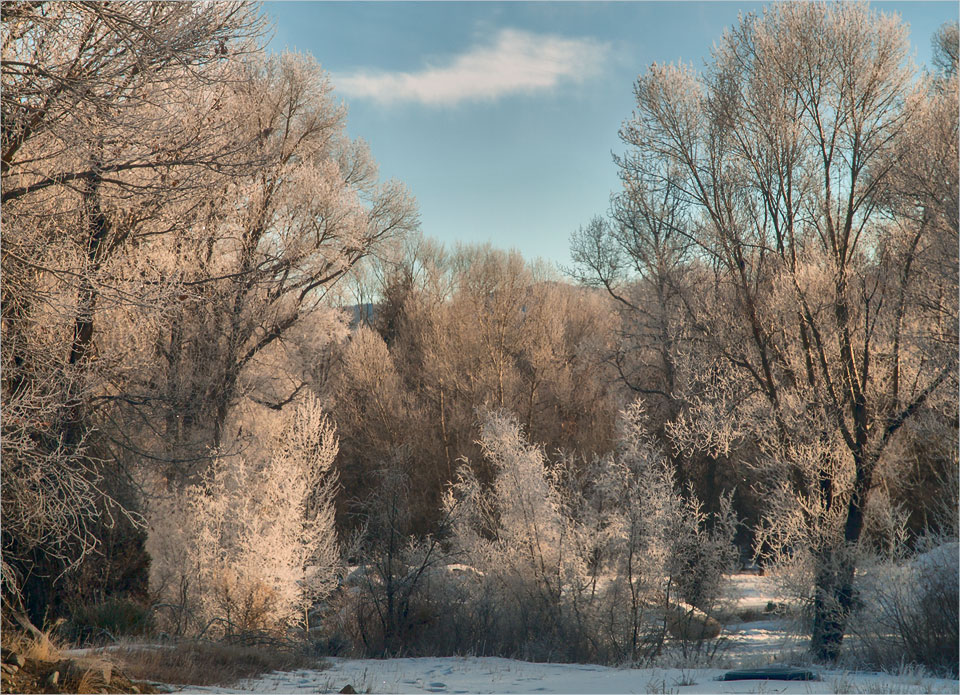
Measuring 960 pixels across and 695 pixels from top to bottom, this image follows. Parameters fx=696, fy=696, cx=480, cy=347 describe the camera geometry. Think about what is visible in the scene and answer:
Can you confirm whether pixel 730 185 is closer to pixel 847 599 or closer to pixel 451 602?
pixel 847 599

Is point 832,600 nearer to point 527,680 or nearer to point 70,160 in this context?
point 527,680

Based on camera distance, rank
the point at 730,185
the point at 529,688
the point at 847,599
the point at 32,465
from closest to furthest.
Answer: the point at 32,465
the point at 529,688
the point at 847,599
the point at 730,185

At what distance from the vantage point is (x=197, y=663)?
7.10 metres

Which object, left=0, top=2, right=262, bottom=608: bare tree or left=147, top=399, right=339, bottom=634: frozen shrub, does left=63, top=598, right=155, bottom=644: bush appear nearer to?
left=147, top=399, right=339, bottom=634: frozen shrub

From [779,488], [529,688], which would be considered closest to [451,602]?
[529,688]

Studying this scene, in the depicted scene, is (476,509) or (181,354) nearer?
(476,509)

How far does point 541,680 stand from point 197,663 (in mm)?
3864

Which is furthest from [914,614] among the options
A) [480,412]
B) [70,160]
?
[70,160]

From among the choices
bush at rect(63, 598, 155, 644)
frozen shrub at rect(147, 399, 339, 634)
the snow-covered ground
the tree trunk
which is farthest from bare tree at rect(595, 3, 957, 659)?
bush at rect(63, 598, 155, 644)

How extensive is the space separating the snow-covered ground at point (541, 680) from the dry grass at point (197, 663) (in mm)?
255

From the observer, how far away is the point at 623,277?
24.8 m

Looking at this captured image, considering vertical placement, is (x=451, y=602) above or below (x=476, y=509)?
below

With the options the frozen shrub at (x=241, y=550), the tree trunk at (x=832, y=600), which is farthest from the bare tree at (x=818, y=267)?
the frozen shrub at (x=241, y=550)

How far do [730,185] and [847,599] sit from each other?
7.39m
